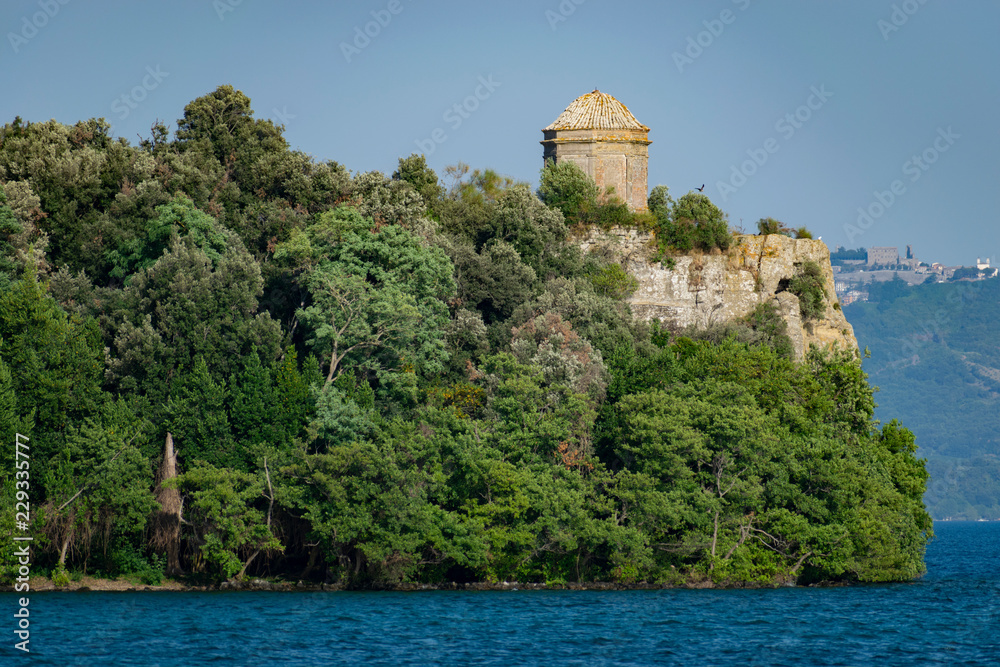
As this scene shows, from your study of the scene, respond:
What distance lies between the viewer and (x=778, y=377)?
62656 millimetres

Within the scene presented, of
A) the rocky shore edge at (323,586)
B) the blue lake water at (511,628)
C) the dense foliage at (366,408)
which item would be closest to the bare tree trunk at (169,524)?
the dense foliage at (366,408)

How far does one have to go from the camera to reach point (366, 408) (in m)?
57.8

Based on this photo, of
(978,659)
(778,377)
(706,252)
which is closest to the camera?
(978,659)

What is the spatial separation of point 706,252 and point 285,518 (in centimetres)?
2922

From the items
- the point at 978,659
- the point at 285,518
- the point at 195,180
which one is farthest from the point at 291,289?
the point at 978,659

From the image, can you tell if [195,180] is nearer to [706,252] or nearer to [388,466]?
[388,466]

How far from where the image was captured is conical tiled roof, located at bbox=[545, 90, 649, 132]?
75312 mm

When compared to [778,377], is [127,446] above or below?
below

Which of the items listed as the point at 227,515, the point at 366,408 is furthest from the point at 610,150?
the point at 227,515

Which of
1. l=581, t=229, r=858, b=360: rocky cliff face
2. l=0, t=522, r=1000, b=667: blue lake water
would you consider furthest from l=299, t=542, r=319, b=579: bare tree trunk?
l=581, t=229, r=858, b=360: rocky cliff face

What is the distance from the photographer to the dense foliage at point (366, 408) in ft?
179

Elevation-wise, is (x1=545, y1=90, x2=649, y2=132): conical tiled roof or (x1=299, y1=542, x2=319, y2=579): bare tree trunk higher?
(x1=545, y1=90, x2=649, y2=132): conical tiled roof

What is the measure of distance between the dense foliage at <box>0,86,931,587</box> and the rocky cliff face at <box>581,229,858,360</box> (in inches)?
217

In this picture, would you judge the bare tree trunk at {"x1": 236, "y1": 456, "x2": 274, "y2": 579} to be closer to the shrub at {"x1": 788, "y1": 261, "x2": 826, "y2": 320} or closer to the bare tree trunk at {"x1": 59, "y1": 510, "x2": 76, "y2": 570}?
the bare tree trunk at {"x1": 59, "y1": 510, "x2": 76, "y2": 570}
